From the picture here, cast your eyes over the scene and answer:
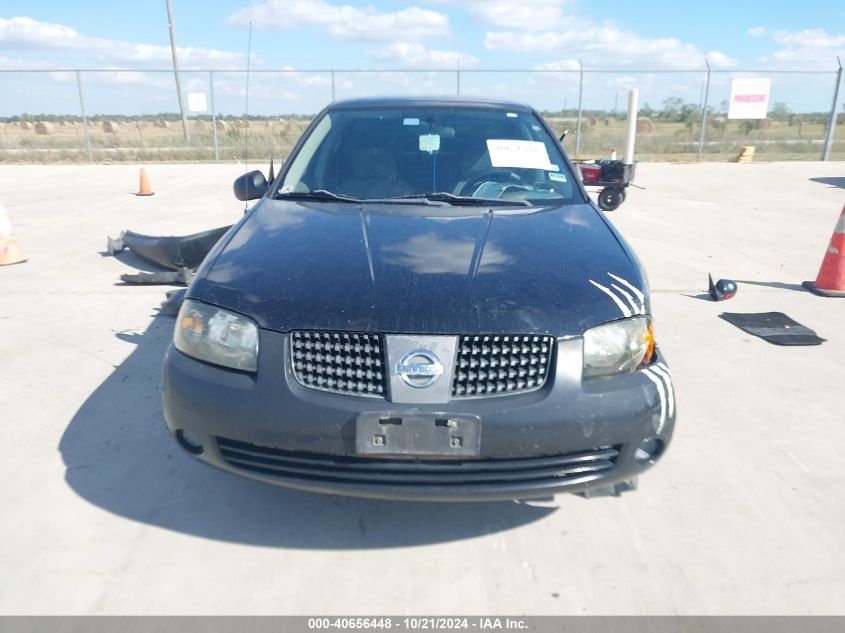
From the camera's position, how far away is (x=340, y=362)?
7.14ft

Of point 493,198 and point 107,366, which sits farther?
point 107,366

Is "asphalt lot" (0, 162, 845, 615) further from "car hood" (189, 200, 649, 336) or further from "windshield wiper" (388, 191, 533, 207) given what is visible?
"windshield wiper" (388, 191, 533, 207)

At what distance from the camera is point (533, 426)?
213 cm

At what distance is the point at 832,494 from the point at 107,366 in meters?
3.86

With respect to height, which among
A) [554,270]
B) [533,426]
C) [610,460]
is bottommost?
[610,460]

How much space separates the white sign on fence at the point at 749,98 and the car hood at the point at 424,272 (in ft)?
63.5

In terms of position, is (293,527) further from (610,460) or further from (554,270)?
(554,270)

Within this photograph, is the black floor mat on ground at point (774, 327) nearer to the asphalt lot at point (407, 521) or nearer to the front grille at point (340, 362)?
the asphalt lot at point (407, 521)

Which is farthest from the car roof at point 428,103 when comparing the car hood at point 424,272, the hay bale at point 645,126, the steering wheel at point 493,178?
the hay bale at point 645,126

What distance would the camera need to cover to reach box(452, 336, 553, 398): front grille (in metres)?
2.15

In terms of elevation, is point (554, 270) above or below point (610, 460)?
above

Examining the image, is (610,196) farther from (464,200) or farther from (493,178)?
(464,200)

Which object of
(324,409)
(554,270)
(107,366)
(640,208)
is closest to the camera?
(324,409)

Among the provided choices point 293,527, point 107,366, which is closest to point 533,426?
point 293,527
